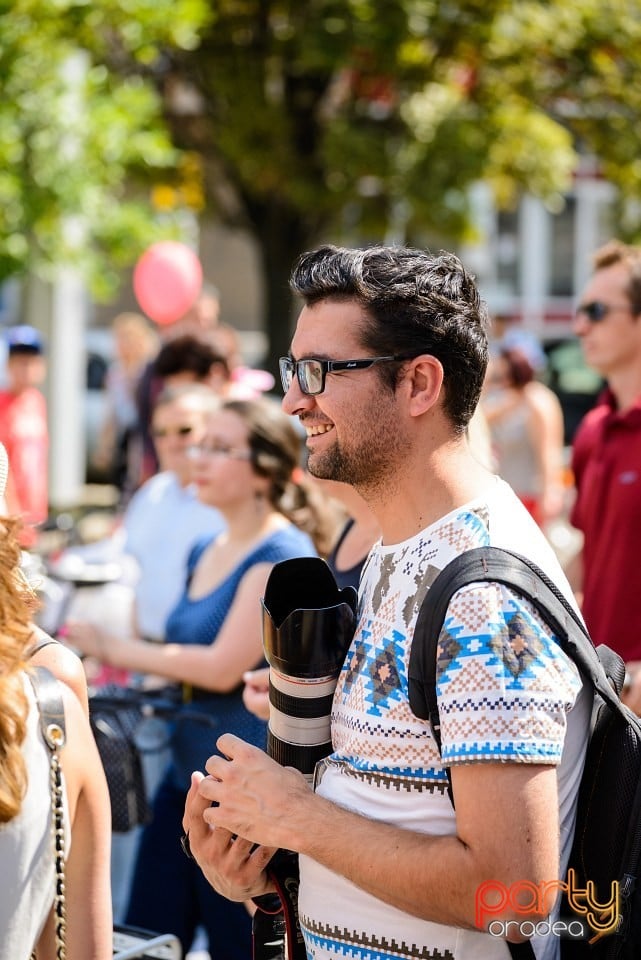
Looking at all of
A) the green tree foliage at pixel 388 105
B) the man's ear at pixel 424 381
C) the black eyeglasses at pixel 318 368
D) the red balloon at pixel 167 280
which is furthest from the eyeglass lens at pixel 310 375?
the green tree foliage at pixel 388 105

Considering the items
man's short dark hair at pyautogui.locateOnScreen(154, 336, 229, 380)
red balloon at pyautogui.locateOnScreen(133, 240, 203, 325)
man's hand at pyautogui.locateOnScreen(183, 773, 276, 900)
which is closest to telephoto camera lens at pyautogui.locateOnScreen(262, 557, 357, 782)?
man's hand at pyautogui.locateOnScreen(183, 773, 276, 900)

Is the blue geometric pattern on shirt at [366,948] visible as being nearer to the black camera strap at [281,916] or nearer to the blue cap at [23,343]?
the black camera strap at [281,916]

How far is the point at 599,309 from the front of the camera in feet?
14.1

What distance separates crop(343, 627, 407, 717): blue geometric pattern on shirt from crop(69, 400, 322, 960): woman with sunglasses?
1.66 metres

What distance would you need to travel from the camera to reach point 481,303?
2045mm

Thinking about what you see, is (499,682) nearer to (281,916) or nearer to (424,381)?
(424,381)

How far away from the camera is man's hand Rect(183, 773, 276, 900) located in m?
2.03

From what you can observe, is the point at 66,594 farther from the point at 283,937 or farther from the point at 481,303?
the point at 481,303

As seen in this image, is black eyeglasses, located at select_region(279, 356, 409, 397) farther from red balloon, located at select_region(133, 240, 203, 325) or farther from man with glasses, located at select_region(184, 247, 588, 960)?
red balloon, located at select_region(133, 240, 203, 325)

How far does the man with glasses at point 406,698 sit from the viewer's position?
66.3 inches

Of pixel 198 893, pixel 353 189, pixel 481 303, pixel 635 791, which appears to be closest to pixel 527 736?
pixel 635 791

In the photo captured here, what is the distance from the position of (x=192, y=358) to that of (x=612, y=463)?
2472 mm

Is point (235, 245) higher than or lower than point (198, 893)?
higher

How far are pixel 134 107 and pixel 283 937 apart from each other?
8098mm
